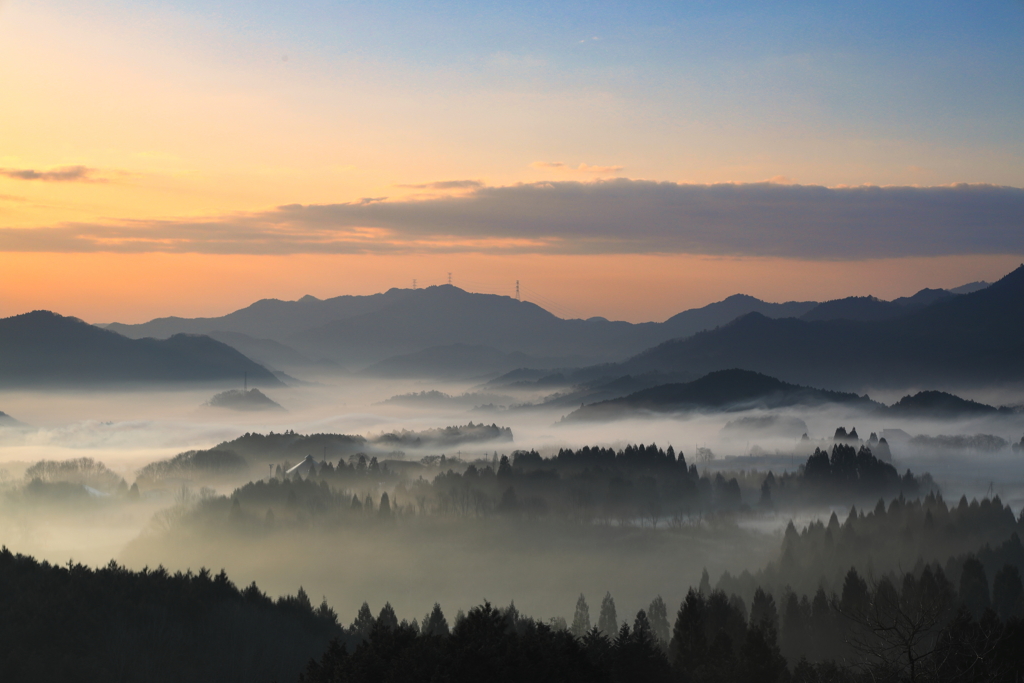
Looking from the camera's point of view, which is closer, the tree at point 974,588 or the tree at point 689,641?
the tree at point 689,641

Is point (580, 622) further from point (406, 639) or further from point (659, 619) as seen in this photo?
point (406, 639)

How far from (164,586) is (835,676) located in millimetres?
80582

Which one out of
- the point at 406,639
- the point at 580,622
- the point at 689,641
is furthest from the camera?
the point at 580,622

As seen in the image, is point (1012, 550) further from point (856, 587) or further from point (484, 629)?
point (484, 629)

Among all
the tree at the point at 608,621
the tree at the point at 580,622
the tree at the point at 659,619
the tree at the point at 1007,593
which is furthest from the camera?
the tree at the point at 659,619

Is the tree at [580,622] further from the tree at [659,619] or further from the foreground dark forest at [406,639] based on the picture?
the foreground dark forest at [406,639]

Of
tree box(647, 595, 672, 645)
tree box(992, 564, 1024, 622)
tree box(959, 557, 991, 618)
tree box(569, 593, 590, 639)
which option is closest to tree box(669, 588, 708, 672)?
tree box(569, 593, 590, 639)

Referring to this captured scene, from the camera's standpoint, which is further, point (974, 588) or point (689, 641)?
point (974, 588)

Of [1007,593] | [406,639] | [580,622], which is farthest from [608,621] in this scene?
[406,639]

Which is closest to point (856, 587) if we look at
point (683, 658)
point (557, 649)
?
point (683, 658)

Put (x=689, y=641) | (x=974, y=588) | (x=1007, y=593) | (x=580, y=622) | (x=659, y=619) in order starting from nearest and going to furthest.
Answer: (x=689, y=641)
(x=974, y=588)
(x=1007, y=593)
(x=580, y=622)
(x=659, y=619)

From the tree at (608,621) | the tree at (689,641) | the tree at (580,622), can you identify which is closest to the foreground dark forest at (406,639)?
the tree at (689,641)

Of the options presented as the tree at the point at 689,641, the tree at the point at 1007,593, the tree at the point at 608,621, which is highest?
the tree at the point at 689,641

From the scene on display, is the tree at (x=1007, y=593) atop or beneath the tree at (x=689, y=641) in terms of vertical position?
beneath
